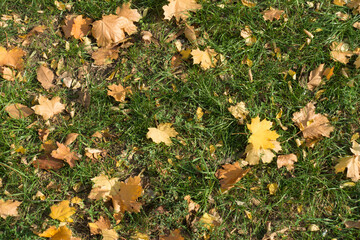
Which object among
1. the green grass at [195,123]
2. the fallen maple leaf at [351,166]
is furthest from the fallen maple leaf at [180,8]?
the fallen maple leaf at [351,166]

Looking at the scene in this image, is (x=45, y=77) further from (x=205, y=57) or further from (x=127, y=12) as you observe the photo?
(x=205, y=57)

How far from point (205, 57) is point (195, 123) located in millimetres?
580

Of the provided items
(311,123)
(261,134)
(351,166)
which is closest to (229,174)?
(261,134)

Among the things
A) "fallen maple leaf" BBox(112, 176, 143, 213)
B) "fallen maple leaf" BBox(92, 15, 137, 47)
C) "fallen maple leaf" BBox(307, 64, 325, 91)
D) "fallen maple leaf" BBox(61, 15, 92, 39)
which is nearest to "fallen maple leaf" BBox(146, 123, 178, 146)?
"fallen maple leaf" BBox(112, 176, 143, 213)

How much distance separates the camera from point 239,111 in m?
2.96

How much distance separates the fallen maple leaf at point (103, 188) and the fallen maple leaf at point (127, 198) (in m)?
0.05

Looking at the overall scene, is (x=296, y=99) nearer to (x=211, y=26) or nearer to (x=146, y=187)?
(x=211, y=26)

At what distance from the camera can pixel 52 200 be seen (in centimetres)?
276

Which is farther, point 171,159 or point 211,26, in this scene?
point 211,26

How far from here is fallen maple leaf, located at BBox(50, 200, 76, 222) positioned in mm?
2695

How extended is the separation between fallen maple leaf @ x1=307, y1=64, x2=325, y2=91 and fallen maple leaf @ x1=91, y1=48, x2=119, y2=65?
1.67 m

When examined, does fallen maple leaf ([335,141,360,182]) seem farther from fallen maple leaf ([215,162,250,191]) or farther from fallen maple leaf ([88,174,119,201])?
fallen maple leaf ([88,174,119,201])

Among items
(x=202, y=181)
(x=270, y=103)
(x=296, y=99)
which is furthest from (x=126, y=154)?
(x=296, y=99)

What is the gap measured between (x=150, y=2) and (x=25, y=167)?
1.77 metres
